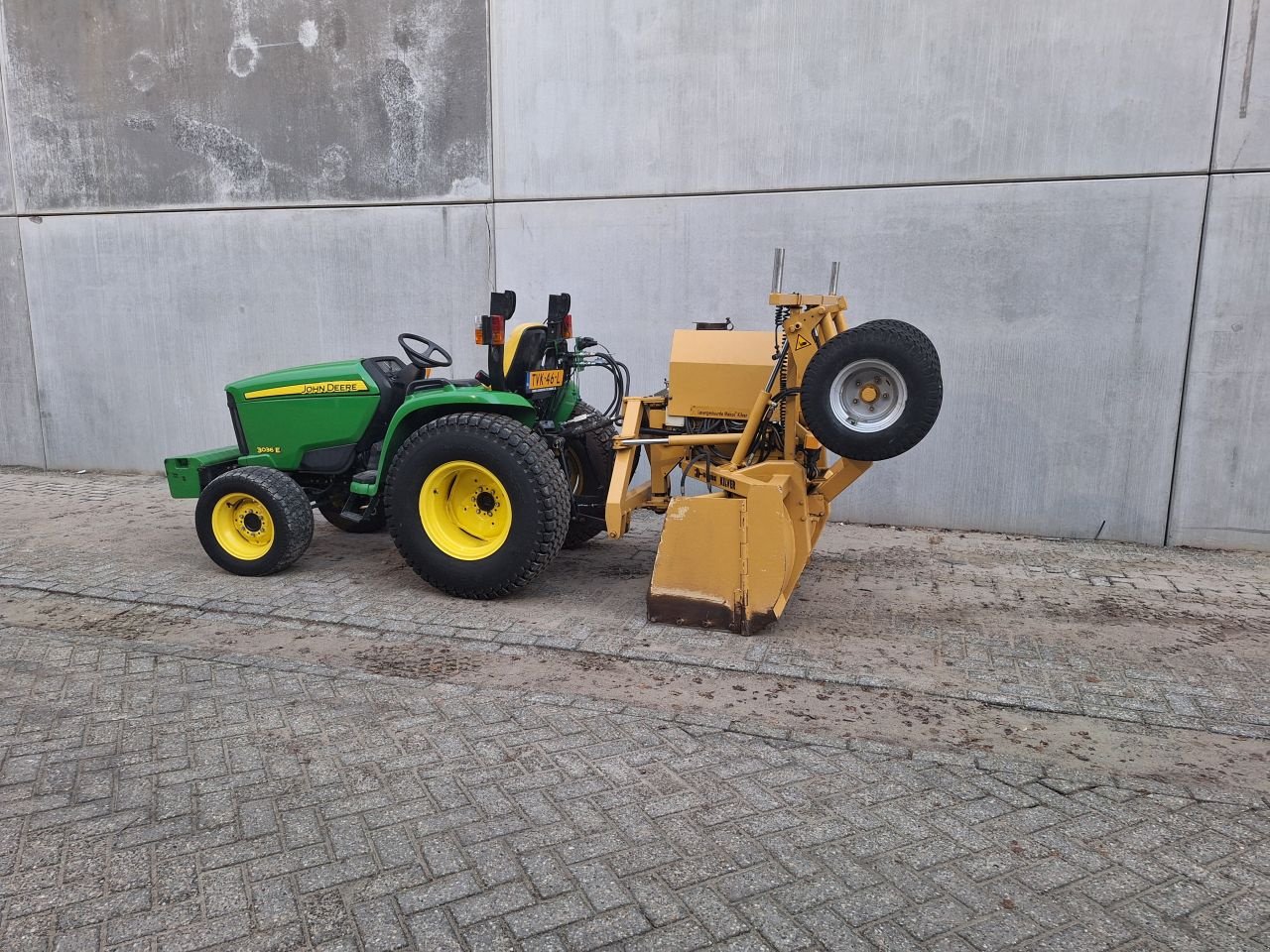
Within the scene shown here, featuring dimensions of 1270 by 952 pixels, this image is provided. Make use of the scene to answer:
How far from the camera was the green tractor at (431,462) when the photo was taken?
15.7 ft

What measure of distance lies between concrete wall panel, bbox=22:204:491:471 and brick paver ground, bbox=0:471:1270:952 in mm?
3480

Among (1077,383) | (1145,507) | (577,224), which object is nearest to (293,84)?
(577,224)

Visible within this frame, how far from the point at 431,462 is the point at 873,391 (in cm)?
241

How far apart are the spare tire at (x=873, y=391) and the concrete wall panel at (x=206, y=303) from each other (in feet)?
14.2

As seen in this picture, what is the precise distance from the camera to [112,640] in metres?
4.37

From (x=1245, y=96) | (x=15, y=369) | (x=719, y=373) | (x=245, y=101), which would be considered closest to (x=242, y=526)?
(x=719, y=373)

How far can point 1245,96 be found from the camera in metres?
5.82

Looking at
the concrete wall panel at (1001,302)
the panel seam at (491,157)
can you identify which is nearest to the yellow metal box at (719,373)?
the concrete wall panel at (1001,302)

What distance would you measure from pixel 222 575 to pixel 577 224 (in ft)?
13.1

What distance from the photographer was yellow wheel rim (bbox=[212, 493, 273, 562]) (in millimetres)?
5398

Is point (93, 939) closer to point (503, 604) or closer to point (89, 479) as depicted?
point (503, 604)

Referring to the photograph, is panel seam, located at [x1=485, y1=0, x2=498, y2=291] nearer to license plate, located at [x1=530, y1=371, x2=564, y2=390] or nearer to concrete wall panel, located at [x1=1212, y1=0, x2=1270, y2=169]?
license plate, located at [x1=530, y1=371, x2=564, y2=390]

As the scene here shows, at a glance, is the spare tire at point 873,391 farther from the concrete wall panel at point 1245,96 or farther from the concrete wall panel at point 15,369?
the concrete wall panel at point 15,369

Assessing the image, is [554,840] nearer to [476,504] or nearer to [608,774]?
[608,774]
